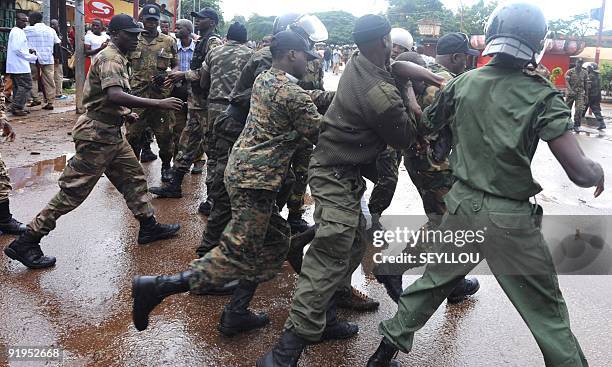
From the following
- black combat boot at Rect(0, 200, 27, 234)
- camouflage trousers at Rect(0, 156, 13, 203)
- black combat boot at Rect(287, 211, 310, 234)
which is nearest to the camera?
camouflage trousers at Rect(0, 156, 13, 203)

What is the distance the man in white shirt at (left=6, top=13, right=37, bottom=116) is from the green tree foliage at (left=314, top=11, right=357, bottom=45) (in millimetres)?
55232

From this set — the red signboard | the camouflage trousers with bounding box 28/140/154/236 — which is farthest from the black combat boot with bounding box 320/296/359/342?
the red signboard

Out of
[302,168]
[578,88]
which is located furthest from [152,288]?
[578,88]

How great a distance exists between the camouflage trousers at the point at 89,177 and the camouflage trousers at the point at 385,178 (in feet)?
6.40

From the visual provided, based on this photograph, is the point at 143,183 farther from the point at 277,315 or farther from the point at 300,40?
the point at 300,40

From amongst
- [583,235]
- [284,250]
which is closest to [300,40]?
[284,250]

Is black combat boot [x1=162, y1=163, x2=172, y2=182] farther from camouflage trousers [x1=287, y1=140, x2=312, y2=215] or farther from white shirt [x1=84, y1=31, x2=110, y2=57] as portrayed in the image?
white shirt [x1=84, y1=31, x2=110, y2=57]

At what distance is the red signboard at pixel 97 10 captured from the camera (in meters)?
16.5

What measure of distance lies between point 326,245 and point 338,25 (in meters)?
77.5

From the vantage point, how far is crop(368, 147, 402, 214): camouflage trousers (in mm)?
4586

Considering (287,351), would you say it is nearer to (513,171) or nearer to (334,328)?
(334,328)

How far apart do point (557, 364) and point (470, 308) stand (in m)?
1.46

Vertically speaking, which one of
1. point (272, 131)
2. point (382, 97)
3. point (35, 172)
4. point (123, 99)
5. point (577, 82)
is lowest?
point (35, 172)

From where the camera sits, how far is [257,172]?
302cm
